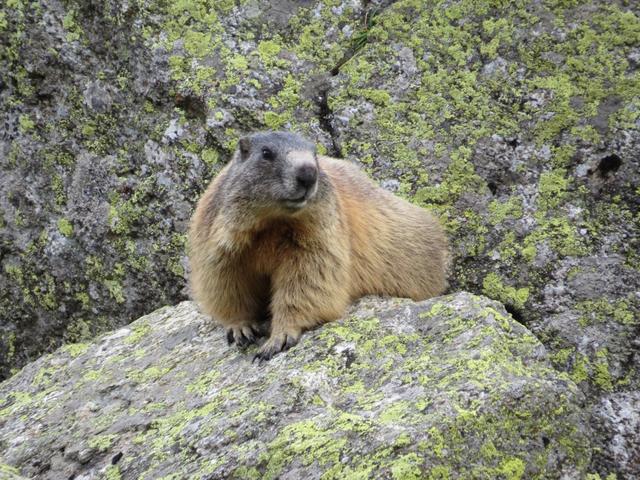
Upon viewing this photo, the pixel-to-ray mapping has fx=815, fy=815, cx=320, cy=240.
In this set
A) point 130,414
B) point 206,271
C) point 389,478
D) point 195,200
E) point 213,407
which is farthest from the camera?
point 195,200

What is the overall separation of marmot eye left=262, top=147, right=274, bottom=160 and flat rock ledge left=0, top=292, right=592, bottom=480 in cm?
132

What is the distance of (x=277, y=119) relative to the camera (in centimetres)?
794

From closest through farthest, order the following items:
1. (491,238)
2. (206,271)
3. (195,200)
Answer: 1. (206,271)
2. (491,238)
3. (195,200)

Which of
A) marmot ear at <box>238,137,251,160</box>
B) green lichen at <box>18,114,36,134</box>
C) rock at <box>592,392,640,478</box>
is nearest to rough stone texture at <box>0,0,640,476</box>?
green lichen at <box>18,114,36,134</box>

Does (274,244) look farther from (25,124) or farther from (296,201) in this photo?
(25,124)

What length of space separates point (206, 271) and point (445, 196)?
2386 millimetres

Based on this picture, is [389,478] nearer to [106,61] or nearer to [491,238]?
[491,238]

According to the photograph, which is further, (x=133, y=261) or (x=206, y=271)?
(x=133, y=261)

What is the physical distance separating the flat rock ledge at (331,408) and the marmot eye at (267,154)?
1.32 metres

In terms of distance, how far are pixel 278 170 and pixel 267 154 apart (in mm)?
200

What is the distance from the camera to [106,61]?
8.17 m

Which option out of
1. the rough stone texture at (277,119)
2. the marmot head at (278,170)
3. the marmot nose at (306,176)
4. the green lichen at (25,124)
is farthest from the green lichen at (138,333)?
the green lichen at (25,124)

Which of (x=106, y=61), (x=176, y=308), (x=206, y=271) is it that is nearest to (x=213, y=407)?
(x=206, y=271)

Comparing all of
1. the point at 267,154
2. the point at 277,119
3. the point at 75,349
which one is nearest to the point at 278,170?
the point at 267,154
